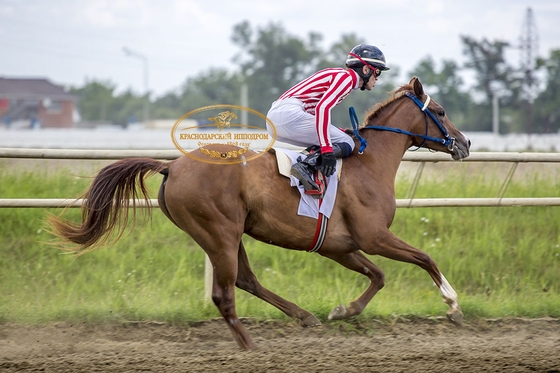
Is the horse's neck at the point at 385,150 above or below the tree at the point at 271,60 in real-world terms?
below

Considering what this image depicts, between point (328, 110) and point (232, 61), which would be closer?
point (328, 110)

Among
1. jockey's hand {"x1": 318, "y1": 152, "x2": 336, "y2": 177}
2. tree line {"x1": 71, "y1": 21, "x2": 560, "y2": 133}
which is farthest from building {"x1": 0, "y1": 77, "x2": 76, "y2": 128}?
jockey's hand {"x1": 318, "y1": 152, "x2": 336, "y2": 177}

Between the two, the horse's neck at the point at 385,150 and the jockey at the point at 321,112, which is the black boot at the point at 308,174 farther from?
the horse's neck at the point at 385,150

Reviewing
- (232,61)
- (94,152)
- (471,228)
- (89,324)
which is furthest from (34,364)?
(232,61)

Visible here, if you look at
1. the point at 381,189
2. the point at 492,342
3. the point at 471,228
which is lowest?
the point at 492,342

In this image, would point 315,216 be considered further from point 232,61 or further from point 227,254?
point 232,61

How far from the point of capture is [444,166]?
28.5ft

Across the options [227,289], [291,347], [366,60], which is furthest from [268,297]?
[366,60]

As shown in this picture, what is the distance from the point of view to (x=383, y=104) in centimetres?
605

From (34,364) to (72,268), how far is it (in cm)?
247

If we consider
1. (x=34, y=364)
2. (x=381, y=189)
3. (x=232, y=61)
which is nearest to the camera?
(x=34, y=364)

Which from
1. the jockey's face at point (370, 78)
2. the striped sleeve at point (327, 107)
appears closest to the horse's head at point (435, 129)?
the jockey's face at point (370, 78)

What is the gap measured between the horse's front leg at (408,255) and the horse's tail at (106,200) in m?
1.89

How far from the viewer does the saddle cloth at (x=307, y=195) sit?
211 inches
